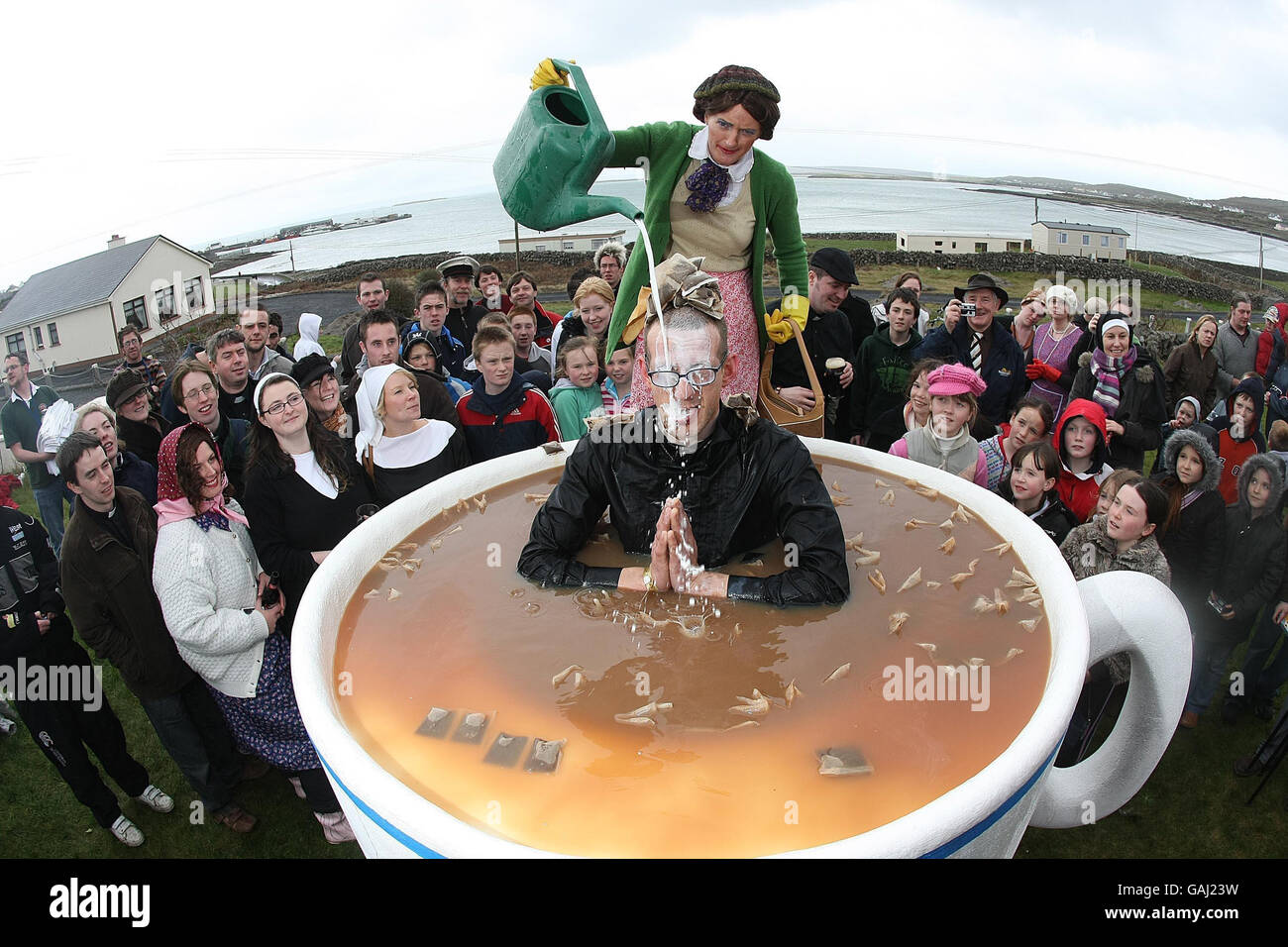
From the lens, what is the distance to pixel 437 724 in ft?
8.34

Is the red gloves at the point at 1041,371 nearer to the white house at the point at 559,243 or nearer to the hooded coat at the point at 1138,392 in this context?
the hooded coat at the point at 1138,392

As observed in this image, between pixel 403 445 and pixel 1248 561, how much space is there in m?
5.36

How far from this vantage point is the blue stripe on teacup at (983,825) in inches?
77.9

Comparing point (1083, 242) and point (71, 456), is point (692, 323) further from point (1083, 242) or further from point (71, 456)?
point (1083, 242)

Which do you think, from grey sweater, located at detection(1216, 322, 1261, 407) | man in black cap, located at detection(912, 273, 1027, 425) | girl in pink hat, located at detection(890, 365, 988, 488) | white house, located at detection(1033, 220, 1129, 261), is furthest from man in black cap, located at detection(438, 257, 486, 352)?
white house, located at detection(1033, 220, 1129, 261)

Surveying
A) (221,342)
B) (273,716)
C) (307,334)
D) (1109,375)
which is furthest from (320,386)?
(1109,375)


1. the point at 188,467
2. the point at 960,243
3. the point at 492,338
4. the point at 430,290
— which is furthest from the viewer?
the point at 960,243

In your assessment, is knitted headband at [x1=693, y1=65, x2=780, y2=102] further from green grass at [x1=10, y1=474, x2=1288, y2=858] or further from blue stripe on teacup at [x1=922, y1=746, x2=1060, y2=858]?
green grass at [x1=10, y1=474, x2=1288, y2=858]

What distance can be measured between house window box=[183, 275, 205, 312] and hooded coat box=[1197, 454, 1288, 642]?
1137cm

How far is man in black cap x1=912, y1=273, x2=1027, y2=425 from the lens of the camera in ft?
21.6

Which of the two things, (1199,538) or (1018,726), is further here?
(1199,538)

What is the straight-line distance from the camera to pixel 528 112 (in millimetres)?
3170
